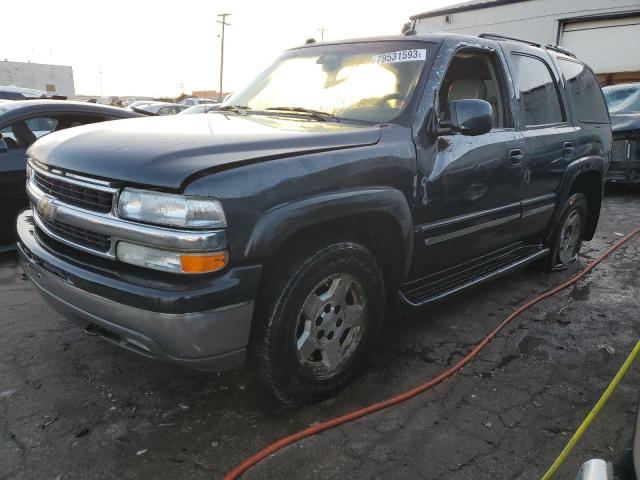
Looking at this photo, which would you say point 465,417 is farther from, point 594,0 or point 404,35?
point 594,0

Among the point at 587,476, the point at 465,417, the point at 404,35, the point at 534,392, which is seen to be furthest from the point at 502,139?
the point at 587,476

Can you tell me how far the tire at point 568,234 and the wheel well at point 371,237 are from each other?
2.37 metres

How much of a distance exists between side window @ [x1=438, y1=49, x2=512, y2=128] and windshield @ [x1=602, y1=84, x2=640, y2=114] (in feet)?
22.3

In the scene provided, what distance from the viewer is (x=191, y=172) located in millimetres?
1989

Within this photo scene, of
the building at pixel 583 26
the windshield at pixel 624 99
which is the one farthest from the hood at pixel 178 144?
the building at pixel 583 26

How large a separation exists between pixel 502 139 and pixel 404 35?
942 millimetres

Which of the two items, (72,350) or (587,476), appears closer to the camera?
(587,476)

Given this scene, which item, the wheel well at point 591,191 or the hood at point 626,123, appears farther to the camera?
the hood at point 626,123

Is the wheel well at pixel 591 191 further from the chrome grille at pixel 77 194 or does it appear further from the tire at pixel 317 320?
the chrome grille at pixel 77 194

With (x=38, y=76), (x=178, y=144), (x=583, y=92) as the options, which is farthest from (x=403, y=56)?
(x=38, y=76)

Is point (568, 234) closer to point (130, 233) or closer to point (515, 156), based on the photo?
point (515, 156)

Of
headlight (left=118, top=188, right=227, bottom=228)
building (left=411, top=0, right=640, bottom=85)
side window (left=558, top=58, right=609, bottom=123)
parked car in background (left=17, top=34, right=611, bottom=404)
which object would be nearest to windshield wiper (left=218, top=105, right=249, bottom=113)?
parked car in background (left=17, top=34, right=611, bottom=404)

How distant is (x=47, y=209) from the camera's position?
2.50 metres

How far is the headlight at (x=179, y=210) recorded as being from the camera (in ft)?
6.50
